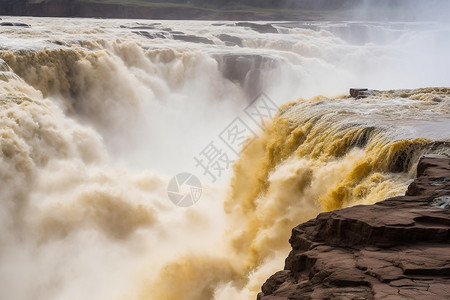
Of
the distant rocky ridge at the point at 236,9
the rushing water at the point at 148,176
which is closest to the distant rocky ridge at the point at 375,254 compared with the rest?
the rushing water at the point at 148,176

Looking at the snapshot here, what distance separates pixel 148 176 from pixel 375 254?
1007 centimetres

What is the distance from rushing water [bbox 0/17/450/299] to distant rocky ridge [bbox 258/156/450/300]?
6.13 feet

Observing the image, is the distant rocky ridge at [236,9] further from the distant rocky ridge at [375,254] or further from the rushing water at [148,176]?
the distant rocky ridge at [375,254]

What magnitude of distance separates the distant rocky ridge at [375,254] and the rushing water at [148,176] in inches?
73.6

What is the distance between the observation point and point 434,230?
418 centimetres

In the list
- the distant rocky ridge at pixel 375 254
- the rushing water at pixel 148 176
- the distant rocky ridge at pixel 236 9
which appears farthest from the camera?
the distant rocky ridge at pixel 236 9

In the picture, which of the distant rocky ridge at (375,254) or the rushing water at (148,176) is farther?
the rushing water at (148,176)

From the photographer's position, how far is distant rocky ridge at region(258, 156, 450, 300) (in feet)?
11.6

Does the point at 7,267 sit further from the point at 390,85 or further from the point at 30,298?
the point at 390,85

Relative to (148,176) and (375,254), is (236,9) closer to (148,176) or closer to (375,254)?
(148,176)

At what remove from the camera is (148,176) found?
532 inches

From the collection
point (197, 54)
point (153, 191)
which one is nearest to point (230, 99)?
point (197, 54)

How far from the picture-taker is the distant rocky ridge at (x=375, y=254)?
11.6 ft

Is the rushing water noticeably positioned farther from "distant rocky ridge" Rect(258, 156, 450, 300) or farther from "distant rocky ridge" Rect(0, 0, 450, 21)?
"distant rocky ridge" Rect(0, 0, 450, 21)
